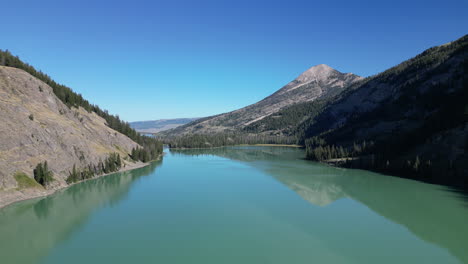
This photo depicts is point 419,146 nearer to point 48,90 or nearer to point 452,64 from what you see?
point 452,64

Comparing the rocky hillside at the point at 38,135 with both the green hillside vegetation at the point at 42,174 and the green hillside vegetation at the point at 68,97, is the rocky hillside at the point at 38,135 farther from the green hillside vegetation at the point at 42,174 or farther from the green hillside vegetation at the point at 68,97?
the green hillside vegetation at the point at 68,97

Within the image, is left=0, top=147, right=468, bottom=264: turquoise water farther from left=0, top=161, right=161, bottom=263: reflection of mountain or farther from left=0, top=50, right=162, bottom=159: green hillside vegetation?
left=0, top=50, right=162, bottom=159: green hillside vegetation

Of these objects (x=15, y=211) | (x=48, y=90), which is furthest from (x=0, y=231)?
(x=48, y=90)

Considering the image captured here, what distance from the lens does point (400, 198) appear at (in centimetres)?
6431

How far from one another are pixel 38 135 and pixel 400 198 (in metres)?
96.5

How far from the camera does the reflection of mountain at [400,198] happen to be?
42125 mm

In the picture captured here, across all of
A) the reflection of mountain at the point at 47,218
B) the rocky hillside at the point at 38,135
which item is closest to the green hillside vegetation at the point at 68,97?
the rocky hillside at the point at 38,135

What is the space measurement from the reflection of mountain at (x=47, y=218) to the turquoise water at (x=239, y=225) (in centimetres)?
16

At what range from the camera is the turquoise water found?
33969 mm

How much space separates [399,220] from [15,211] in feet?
243

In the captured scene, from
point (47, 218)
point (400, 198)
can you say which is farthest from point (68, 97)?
point (400, 198)

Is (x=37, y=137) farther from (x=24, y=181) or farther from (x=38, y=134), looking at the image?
(x=24, y=181)

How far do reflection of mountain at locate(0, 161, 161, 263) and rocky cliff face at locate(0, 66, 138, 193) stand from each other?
6.97 metres

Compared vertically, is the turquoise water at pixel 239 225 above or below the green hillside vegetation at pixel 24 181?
below
